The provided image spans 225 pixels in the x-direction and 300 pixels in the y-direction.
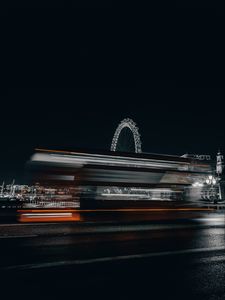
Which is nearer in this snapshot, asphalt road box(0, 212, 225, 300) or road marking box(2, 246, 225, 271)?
asphalt road box(0, 212, 225, 300)

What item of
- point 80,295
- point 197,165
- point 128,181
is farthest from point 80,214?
point 80,295

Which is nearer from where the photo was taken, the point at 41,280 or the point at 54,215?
the point at 41,280

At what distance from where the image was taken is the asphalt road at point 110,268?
5000mm

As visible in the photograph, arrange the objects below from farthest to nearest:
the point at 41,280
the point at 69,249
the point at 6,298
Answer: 1. the point at 69,249
2. the point at 41,280
3. the point at 6,298

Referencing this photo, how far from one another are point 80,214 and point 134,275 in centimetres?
748

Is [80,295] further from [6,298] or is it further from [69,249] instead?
[69,249]

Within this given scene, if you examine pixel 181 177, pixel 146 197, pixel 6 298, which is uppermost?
pixel 181 177

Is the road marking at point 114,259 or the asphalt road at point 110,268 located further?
the road marking at point 114,259

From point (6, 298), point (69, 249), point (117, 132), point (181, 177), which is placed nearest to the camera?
point (6, 298)

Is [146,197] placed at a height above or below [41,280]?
above

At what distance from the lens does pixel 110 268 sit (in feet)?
21.3

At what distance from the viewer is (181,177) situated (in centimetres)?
1436

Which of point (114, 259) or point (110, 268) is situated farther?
point (114, 259)

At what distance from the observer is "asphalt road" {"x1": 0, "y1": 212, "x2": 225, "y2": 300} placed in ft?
16.4
